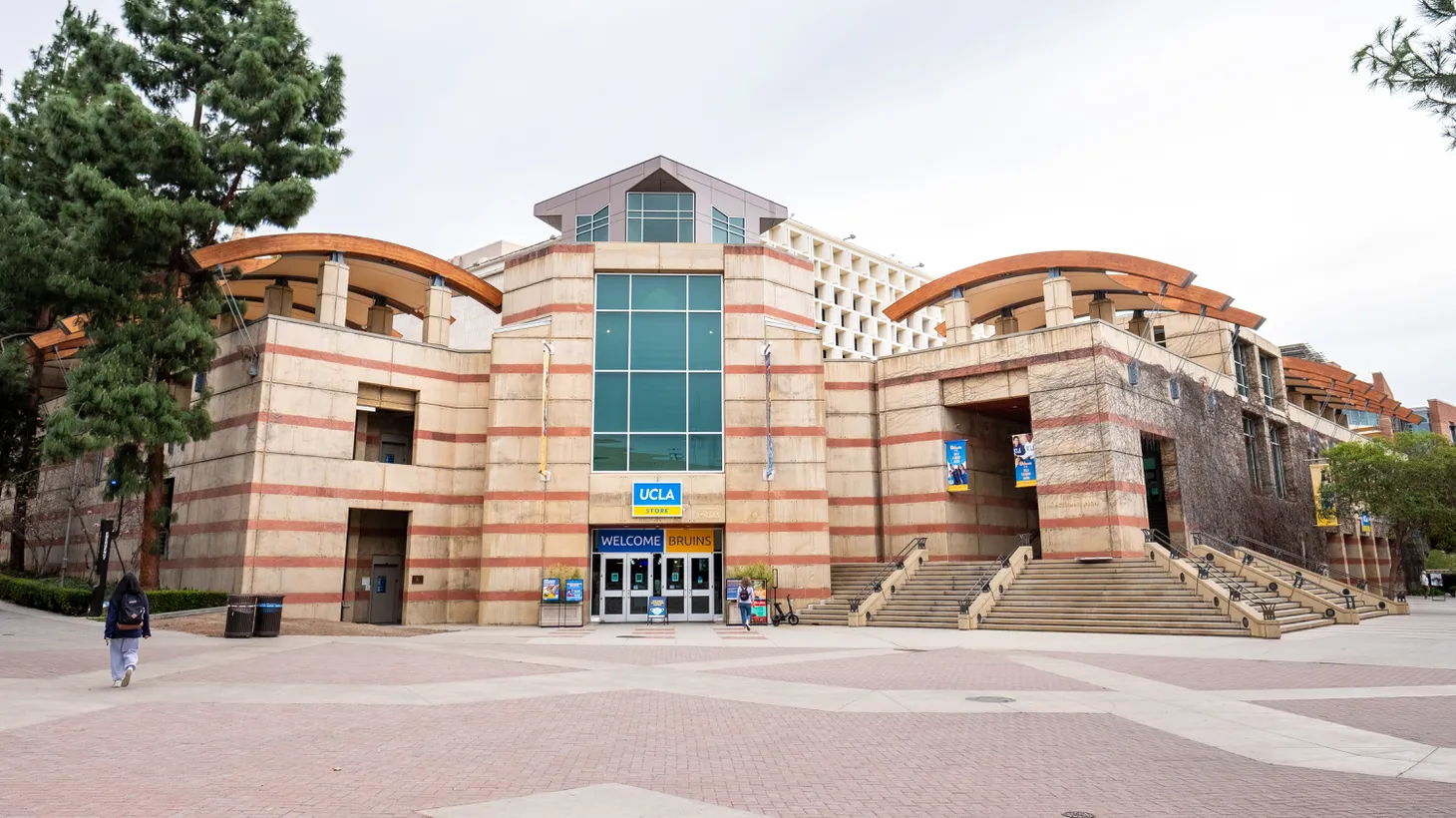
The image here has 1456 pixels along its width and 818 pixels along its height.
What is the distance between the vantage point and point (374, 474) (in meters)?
31.1

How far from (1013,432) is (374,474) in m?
26.0

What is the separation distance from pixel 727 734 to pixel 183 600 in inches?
920

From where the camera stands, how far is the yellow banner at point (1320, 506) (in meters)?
42.1

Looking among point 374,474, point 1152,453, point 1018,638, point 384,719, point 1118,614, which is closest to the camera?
point 384,719

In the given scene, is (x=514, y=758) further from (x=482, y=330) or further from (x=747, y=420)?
(x=482, y=330)

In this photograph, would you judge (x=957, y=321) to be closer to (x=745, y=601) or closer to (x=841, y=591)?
(x=841, y=591)

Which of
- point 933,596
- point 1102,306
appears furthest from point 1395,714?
point 1102,306

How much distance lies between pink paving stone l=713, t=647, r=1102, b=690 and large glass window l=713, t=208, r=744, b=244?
2156 centimetres

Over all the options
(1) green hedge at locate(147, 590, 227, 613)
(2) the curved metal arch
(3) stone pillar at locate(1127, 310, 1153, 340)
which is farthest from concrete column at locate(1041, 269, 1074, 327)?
(1) green hedge at locate(147, 590, 227, 613)

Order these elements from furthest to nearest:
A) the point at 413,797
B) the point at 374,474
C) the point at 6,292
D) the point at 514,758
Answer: the point at 6,292 < the point at 374,474 < the point at 514,758 < the point at 413,797

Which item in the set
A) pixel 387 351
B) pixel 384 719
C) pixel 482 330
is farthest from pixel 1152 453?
pixel 482 330

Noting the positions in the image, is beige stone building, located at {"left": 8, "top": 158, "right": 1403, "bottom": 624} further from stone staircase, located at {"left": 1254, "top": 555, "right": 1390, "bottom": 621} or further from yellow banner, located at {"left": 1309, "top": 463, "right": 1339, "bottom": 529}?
yellow banner, located at {"left": 1309, "top": 463, "right": 1339, "bottom": 529}

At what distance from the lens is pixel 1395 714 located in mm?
11453

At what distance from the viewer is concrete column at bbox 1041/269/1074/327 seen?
3372 cm
